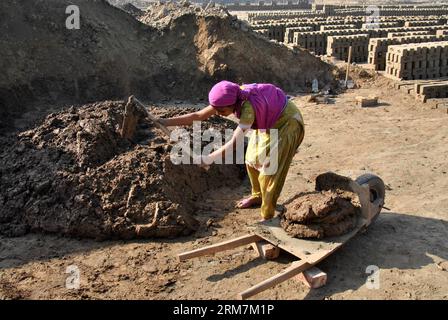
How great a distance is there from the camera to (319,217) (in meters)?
4.05

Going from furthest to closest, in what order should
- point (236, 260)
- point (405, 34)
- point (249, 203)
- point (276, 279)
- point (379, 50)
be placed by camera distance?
point (405, 34), point (379, 50), point (249, 203), point (236, 260), point (276, 279)

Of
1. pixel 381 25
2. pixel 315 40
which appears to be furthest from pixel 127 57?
pixel 381 25

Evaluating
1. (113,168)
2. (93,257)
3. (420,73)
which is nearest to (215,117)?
(113,168)

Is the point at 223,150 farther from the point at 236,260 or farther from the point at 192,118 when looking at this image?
the point at 236,260

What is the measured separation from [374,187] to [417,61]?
835 centimetres

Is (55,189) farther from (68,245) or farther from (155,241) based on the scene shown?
(155,241)

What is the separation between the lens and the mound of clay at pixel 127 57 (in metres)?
9.72

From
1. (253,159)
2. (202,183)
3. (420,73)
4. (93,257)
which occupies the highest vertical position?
(420,73)

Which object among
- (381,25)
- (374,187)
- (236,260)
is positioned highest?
(381,25)

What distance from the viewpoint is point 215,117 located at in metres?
7.26

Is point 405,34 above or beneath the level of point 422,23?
beneath

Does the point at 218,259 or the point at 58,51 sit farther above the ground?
the point at 58,51

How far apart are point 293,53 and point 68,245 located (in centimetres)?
930

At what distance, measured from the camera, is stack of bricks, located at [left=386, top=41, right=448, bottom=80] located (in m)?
11.6
